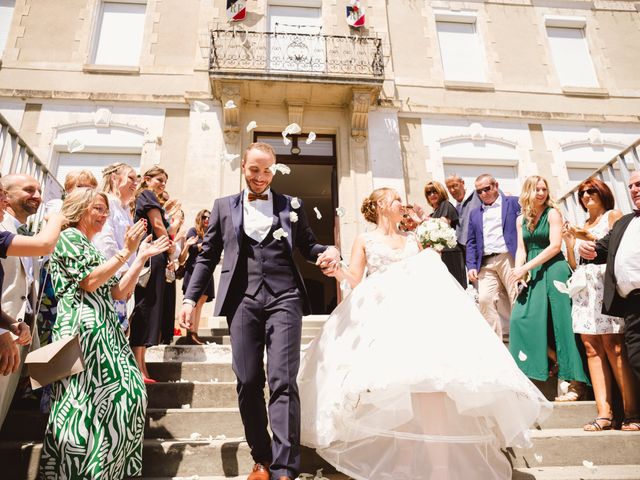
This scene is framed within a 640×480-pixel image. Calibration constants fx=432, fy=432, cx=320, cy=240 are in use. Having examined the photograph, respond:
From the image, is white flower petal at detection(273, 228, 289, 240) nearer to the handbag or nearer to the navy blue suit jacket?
the navy blue suit jacket

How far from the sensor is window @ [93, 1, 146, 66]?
9.34 metres

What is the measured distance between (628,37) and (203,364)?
1248 cm

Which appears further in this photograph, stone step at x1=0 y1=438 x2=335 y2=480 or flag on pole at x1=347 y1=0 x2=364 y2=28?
flag on pole at x1=347 y1=0 x2=364 y2=28

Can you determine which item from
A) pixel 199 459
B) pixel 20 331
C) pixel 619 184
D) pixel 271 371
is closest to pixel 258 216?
pixel 271 371

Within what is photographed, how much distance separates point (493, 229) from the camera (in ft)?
16.1

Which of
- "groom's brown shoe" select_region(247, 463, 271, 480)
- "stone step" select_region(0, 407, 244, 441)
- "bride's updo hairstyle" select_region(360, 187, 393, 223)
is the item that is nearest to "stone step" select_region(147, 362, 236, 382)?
"stone step" select_region(0, 407, 244, 441)

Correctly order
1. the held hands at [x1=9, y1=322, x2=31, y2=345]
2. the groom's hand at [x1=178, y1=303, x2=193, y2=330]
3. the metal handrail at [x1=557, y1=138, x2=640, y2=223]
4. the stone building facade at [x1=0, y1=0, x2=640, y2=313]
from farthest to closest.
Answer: the stone building facade at [x1=0, y1=0, x2=640, y2=313] < the metal handrail at [x1=557, y1=138, x2=640, y2=223] < the groom's hand at [x1=178, y1=303, x2=193, y2=330] < the held hands at [x1=9, y1=322, x2=31, y2=345]

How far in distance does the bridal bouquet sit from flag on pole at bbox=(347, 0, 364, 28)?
7.74 meters

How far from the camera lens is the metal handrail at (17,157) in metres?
5.02

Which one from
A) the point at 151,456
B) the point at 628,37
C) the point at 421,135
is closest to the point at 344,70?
the point at 421,135

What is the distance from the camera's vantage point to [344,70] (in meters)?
9.14

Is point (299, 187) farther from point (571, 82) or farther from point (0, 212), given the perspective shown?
point (0, 212)

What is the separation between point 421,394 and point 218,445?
55.2 inches

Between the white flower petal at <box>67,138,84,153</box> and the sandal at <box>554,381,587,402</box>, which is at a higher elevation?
the white flower petal at <box>67,138,84,153</box>
